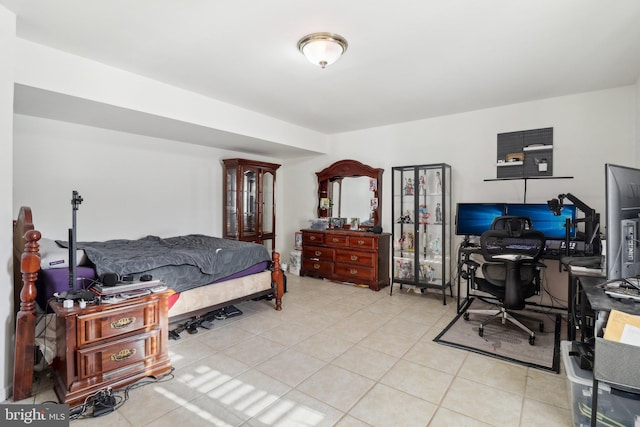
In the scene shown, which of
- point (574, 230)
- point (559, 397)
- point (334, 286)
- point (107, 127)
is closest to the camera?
point (559, 397)

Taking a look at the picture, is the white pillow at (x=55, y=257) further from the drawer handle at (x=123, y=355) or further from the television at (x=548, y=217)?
the television at (x=548, y=217)

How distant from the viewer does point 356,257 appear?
191 inches

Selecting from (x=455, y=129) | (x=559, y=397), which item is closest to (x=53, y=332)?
(x=559, y=397)

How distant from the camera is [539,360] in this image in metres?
2.62

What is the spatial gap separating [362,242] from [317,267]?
96cm

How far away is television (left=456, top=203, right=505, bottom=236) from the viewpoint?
3.87 m

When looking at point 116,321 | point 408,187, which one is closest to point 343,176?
point 408,187

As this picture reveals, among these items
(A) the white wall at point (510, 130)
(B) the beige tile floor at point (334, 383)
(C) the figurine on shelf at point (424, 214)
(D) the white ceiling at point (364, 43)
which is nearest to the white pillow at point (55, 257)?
(B) the beige tile floor at point (334, 383)

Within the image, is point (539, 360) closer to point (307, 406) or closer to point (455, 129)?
point (307, 406)

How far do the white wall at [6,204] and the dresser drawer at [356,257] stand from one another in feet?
A: 12.3

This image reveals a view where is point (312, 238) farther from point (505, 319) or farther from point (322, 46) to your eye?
point (322, 46)

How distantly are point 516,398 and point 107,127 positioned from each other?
15.8 ft

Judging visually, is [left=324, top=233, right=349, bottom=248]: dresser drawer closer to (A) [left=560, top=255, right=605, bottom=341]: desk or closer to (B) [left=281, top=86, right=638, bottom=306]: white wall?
(B) [left=281, top=86, right=638, bottom=306]: white wall

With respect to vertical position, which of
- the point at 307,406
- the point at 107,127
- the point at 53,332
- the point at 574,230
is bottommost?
the point at 307,406
